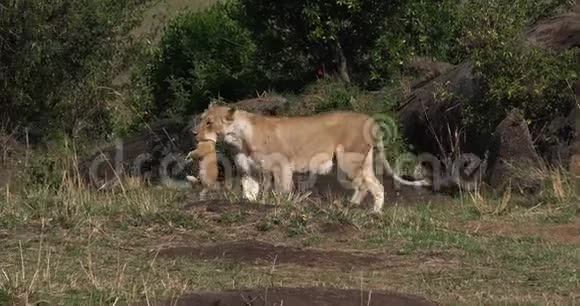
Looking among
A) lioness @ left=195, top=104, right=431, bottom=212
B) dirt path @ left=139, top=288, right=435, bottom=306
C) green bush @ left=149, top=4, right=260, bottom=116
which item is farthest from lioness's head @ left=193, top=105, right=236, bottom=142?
green bush @ left=149, top=4, right=260, bottom=116

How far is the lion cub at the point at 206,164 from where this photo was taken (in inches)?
601

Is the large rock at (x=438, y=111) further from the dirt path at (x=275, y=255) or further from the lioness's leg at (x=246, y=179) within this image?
the dirt path at (x=275, y=255)

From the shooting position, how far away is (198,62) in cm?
2867

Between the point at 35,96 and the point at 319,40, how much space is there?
210 inches

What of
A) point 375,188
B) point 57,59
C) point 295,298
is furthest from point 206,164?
point 295,298

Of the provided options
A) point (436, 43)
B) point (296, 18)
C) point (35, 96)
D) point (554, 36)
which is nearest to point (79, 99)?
point (35, 96)

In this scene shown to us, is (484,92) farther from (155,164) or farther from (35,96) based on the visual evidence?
(35,96)

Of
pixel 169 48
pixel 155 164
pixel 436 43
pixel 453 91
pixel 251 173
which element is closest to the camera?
pixel 251 173

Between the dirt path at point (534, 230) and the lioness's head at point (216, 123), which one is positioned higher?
the lioness's head at point (216, 123)

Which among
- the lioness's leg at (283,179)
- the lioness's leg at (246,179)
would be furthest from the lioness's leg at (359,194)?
the lioness's leg at (246,179)

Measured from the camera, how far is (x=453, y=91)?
64.3 feet

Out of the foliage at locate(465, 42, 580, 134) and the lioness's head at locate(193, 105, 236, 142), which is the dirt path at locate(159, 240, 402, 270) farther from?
the foliage at locate(465, 42, 580, 134)

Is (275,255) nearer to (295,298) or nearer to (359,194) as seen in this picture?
(295,298)

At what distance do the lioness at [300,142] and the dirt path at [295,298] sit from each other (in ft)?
20.9
